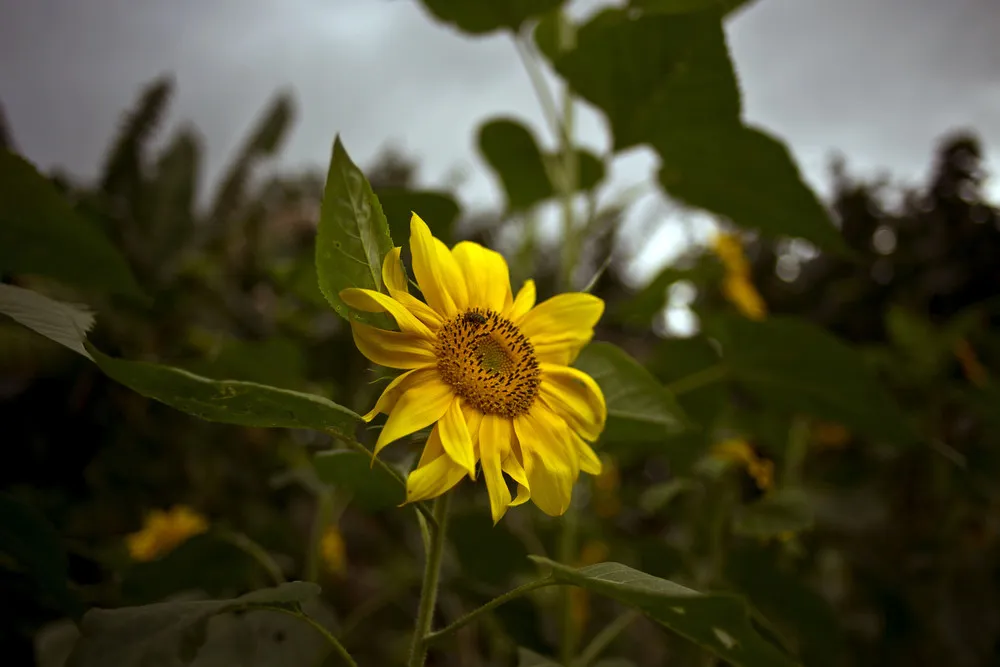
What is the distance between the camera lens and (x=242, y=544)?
1.41 feet

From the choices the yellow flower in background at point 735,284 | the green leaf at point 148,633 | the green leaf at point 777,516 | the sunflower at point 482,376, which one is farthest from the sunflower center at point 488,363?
the yellow flower in background at point 735,284

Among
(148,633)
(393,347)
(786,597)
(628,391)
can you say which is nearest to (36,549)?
(148,633)

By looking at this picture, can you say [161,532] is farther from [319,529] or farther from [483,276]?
[483,276]

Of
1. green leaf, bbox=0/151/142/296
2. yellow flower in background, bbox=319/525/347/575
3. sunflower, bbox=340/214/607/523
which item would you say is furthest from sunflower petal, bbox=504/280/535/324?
yellow flower in background, bbox=319/525/347/575

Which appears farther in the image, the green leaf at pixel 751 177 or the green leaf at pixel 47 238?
the green leaf at pixel 751 177

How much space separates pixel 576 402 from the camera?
0.29 m

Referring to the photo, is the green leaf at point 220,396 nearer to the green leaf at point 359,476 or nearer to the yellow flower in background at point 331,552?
the green leaf at point 359,476

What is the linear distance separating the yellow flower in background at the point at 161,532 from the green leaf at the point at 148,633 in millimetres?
414

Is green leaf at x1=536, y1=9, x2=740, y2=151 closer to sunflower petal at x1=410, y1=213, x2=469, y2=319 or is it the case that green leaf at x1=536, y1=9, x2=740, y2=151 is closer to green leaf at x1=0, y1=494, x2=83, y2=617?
sunflower petal at x1=410, y1=213, x2=469, y2=319

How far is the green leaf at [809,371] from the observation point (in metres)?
0.53

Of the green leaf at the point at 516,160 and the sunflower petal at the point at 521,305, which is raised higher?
the sunflower petal at the point at 521,305

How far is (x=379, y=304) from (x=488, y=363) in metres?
0.06

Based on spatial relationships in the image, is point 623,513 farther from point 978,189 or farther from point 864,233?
point 978,189

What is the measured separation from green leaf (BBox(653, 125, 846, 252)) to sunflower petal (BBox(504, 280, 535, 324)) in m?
0.24
